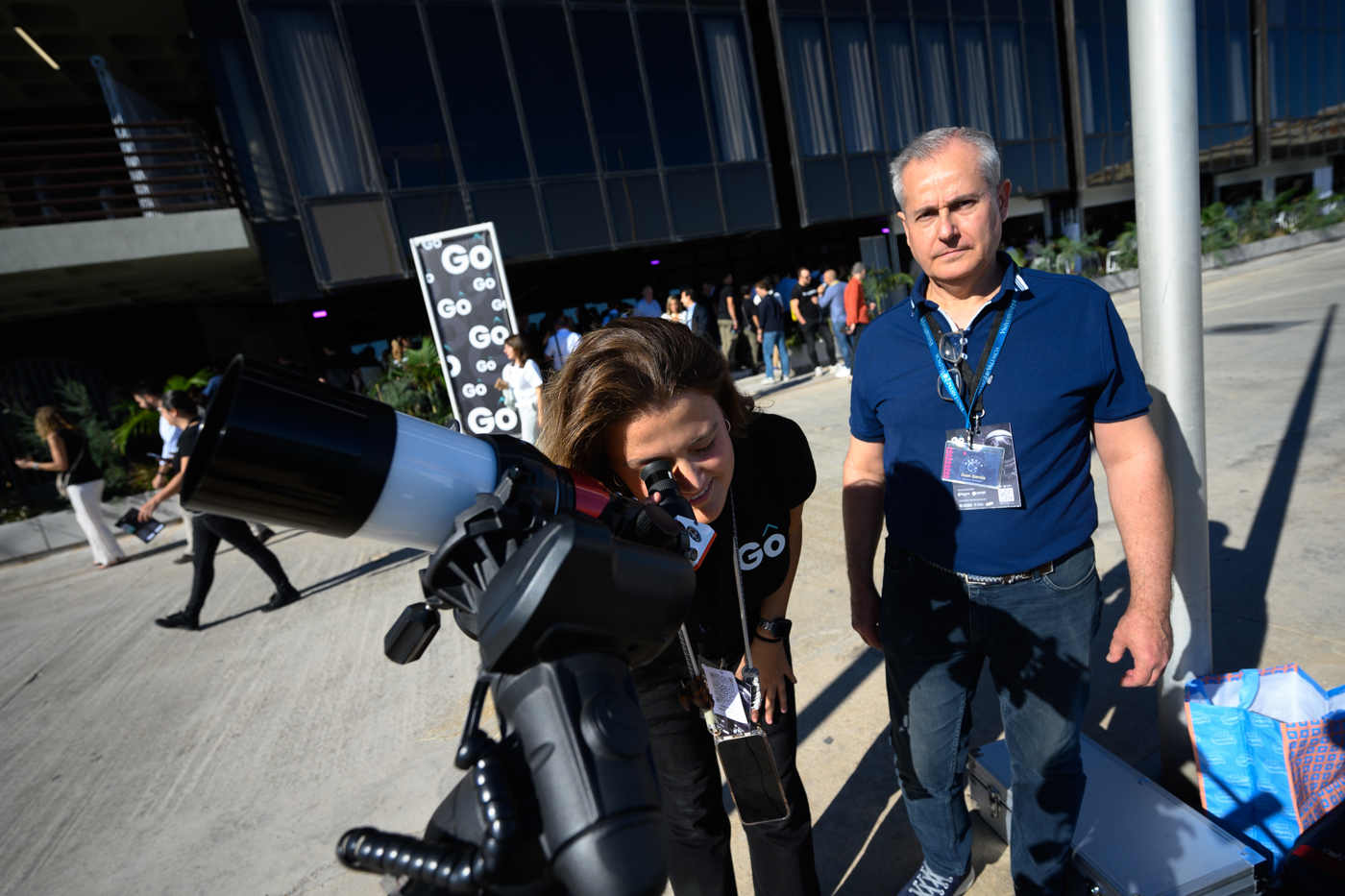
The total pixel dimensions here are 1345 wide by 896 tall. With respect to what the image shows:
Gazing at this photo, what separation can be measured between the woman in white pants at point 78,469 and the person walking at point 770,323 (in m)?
A: 8.61

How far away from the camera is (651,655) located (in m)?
0.74

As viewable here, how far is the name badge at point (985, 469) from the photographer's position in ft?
4.79

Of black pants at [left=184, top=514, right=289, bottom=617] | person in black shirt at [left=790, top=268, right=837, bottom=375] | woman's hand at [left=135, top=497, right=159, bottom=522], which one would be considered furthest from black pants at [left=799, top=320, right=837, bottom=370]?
woman's hand at [left=135, top=497, right=159, bottom=522]

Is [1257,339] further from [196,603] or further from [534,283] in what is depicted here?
[534,283]

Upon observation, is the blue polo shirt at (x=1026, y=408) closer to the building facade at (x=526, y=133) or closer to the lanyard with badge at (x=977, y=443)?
the lanyard with badge at (x=977, y=443)

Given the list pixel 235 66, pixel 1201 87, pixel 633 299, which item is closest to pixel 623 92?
pixel 633 299

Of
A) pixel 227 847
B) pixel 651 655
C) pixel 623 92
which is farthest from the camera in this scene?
pixel 623 92

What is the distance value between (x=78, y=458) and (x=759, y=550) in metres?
8.12

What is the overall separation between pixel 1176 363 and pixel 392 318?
527 inches

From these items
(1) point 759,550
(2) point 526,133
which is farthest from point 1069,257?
(1) point 759,550

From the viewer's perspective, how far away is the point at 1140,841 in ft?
5.54

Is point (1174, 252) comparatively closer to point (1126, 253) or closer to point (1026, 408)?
point (1026, 408)

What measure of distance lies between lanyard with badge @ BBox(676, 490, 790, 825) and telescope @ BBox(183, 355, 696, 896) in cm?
71

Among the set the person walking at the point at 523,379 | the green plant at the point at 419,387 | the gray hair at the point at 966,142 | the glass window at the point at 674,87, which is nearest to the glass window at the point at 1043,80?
the glass window at the point at 674,87
